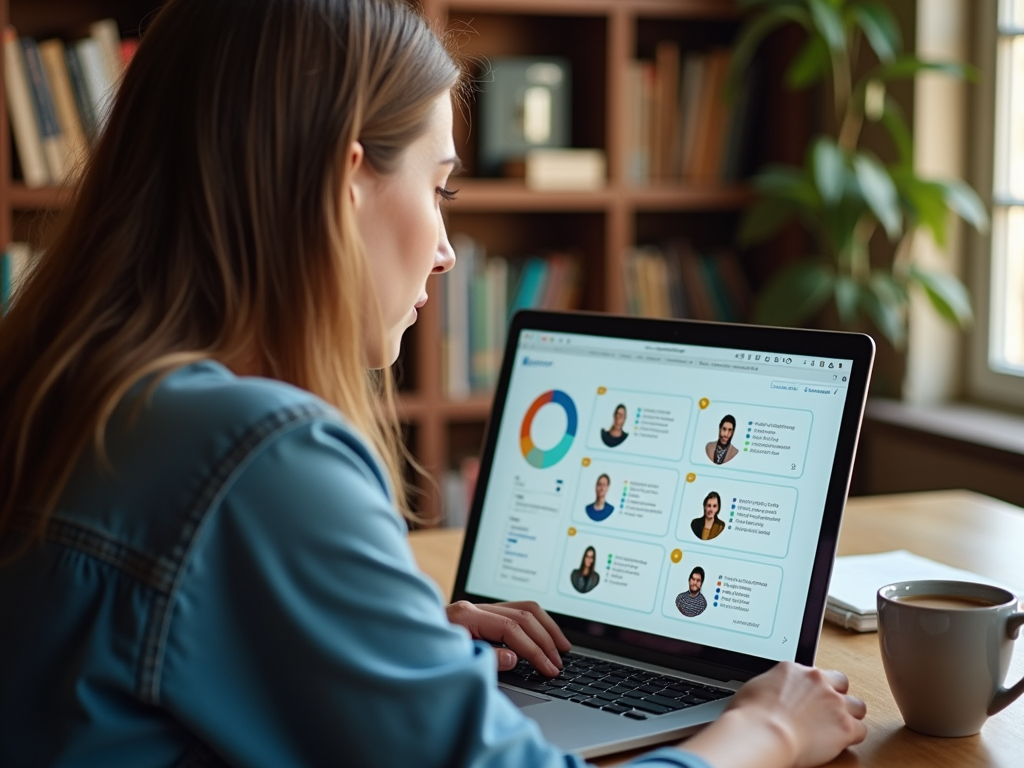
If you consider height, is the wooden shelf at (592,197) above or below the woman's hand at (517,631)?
above

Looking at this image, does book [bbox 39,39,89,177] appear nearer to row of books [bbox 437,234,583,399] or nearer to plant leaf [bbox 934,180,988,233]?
row of books [bbox 437,234,583,399]

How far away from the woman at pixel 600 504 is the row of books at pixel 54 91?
1.73 meters

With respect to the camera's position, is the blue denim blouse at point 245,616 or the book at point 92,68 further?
the book at point 92,68

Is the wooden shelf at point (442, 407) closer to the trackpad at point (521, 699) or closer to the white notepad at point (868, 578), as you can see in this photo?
the white notepad at point (868, 578)

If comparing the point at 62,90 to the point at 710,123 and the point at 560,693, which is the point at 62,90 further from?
the point at 560,693

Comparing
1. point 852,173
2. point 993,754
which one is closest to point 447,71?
point 993,754

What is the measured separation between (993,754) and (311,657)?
51 cm

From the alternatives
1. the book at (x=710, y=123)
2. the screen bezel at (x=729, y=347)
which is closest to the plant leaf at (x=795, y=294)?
the book at (x=710, y=123)

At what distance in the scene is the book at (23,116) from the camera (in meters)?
2.43

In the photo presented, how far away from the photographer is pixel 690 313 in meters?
3.05

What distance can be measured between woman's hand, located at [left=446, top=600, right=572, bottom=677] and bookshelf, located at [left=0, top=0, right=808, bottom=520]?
148 cm

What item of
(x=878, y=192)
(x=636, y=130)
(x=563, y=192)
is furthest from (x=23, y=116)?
(x=878, y=192)

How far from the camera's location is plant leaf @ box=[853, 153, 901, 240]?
2.37m

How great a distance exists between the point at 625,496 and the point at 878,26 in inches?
67.5
